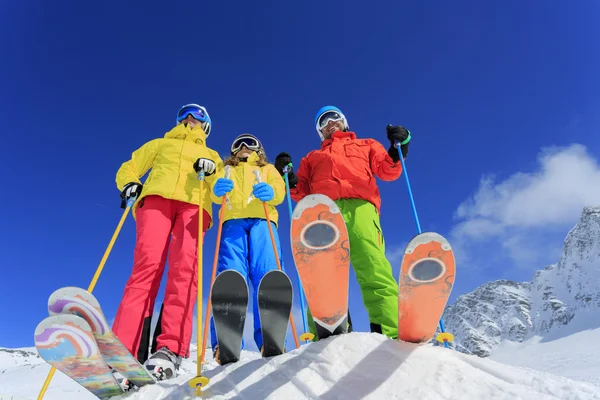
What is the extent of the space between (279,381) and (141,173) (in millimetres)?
3268

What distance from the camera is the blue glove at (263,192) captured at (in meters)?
4.38

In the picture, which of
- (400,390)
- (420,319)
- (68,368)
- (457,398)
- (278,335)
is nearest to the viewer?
(457,398)

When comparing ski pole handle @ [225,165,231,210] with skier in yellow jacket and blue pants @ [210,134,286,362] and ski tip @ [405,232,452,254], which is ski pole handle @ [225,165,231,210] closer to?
skier in yellow jacket and blue pants @ [210,134,286,362]

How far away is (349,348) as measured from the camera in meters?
2.35

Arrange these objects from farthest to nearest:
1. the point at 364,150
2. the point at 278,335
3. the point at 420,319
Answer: the point at 364,150 → the point at 278,335 → the point at 420,319

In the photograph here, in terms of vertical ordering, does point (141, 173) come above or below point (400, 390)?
above

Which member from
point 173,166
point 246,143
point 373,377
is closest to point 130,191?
point 173,166

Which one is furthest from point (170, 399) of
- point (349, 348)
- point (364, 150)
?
point (364, 150)

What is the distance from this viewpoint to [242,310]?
2.52 m

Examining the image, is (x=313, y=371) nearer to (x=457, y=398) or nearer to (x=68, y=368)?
(x=457, y=398)

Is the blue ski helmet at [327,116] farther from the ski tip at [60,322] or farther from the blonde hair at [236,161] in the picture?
the ski tip at [60,322]

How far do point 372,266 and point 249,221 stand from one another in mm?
1621

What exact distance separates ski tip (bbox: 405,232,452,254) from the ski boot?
2134mm

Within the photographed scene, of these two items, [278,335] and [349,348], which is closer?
[349,348]
